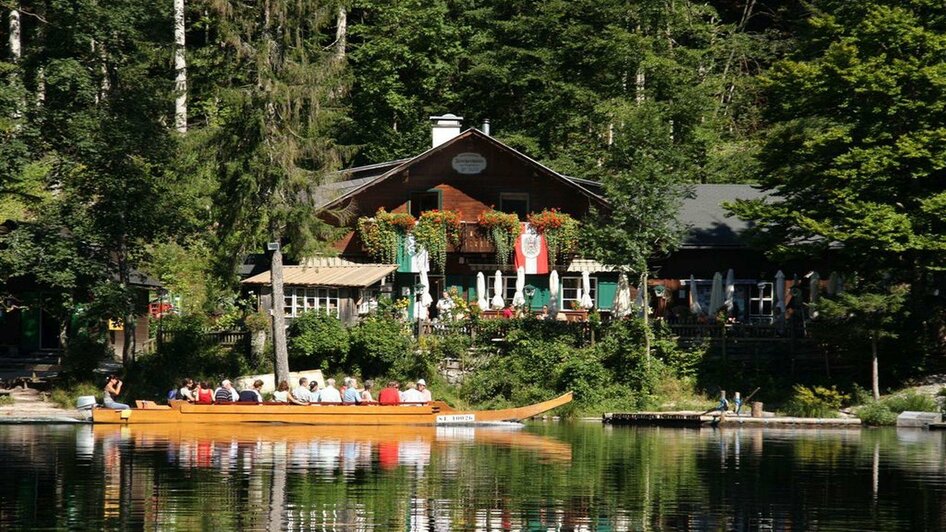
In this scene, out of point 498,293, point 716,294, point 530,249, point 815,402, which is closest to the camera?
point 815,402

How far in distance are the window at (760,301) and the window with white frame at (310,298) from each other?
50.0ft

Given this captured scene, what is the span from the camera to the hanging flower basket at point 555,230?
58344mm

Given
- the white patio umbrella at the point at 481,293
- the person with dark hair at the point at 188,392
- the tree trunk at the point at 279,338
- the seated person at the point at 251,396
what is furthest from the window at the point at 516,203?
the person with dark hair at the point at 188,392

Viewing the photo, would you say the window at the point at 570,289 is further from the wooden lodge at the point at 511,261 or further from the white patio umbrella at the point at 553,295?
the white patio umbrella at the point at 553,295

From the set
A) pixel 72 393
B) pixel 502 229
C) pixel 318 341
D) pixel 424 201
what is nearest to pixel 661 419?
pixel 318 341

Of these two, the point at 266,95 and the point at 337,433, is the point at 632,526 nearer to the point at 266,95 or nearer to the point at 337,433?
the point at 337,433

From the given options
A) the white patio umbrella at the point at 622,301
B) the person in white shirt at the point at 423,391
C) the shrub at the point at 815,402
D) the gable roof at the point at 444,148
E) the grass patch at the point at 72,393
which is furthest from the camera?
the gable roof at the point at 444,148

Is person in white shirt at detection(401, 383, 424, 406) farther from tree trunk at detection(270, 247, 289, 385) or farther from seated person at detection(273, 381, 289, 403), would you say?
tree trunk at detection(270, 247, 289, 385)

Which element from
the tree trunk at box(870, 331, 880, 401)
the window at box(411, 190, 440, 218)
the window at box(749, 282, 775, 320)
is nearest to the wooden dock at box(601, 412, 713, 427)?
the tree trunk at box(870, 331, 880, 401)

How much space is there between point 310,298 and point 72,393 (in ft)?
30.1

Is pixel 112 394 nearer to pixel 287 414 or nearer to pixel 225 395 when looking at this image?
pixel 225 395

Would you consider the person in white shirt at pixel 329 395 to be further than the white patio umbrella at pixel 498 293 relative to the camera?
No

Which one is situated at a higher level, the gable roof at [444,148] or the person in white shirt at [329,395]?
the gable roof at [444,148]

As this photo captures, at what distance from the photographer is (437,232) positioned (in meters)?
57.8
